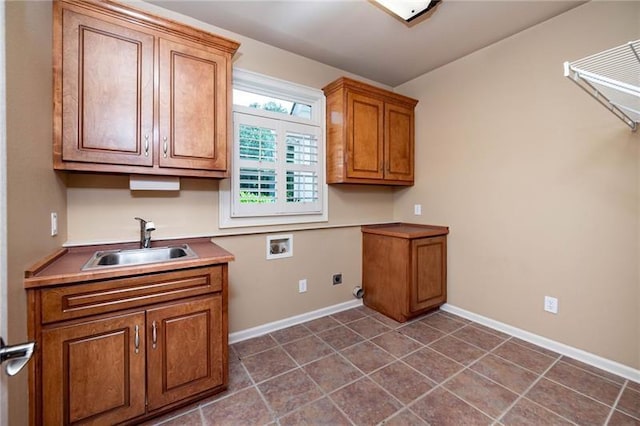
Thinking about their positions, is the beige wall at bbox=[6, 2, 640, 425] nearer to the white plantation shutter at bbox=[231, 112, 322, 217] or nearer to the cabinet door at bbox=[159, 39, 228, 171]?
the white plantation shutter at bbox=[231, 112, 322, 217]

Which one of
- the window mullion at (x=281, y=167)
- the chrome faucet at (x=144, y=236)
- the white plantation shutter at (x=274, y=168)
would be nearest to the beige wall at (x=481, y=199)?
the chrome faucet at (x=144, y=236)

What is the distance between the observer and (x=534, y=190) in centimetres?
229

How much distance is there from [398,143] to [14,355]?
122 inches

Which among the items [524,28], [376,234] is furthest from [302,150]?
[524,28]

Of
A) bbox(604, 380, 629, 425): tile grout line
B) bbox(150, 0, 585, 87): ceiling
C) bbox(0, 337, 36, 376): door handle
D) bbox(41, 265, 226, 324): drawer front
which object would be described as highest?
bbox(150, 0, 585, 87): ceiling

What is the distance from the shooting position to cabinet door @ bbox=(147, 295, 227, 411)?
59.1 inches

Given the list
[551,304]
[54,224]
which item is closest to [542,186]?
[551,304]

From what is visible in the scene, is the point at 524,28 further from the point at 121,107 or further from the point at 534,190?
the point at 121,107

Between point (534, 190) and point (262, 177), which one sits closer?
point (534, 190)

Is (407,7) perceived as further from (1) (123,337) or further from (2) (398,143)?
(1) (123,337)

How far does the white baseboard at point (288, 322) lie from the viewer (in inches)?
93.6

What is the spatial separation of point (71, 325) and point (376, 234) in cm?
245

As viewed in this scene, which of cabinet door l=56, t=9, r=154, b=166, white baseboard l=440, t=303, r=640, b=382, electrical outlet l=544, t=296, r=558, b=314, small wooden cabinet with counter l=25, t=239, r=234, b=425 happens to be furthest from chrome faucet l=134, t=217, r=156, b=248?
electrical outlet l=544, t=296, r=558, b=314

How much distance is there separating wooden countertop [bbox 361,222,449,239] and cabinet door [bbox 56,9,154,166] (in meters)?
2.11
